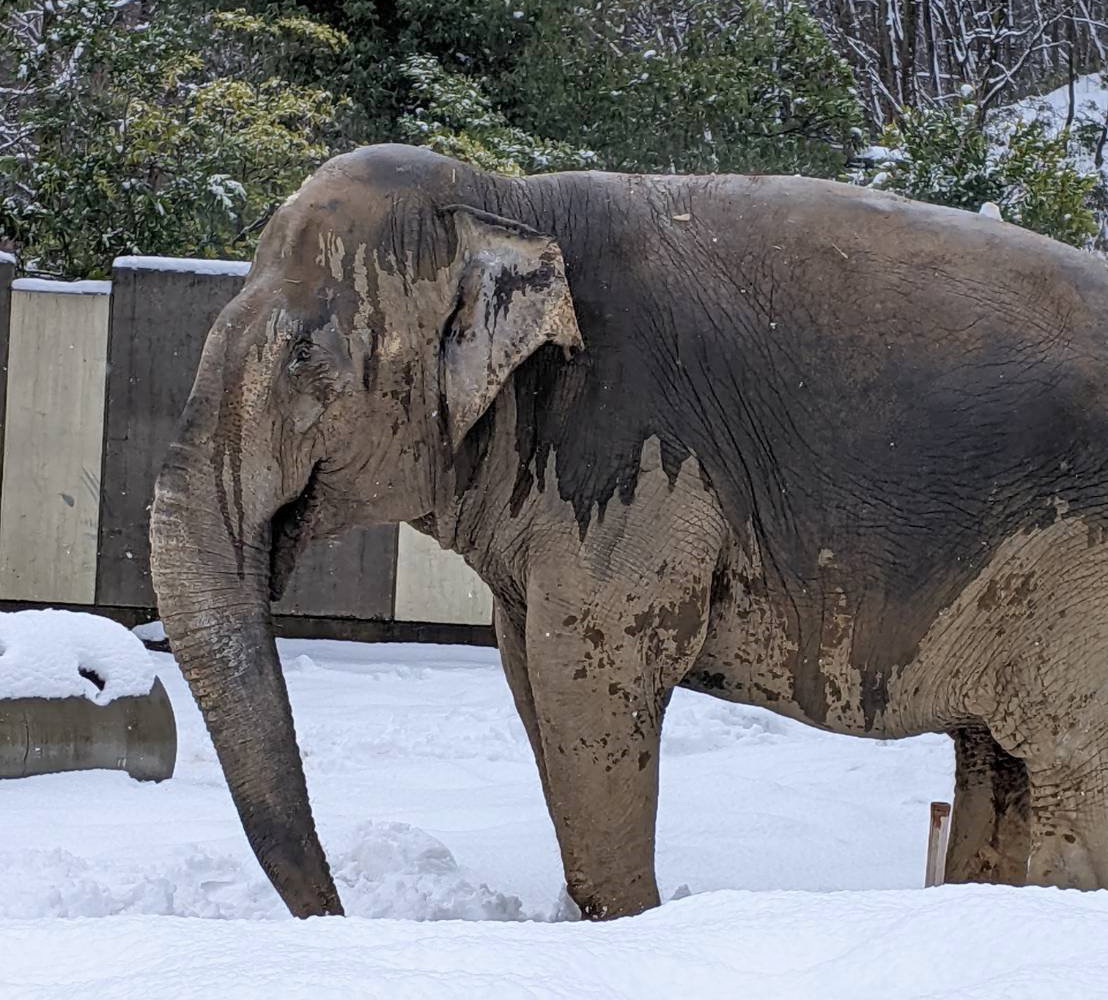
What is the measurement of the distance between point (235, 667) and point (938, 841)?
77.2 inches

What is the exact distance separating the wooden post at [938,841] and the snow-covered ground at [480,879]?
0.16 metres

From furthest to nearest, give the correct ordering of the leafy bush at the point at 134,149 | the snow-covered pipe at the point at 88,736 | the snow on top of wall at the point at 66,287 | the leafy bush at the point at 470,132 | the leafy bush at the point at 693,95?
the leafy bush at the point at 693,95 → the leafy bush at the point at 470,132 → the leafy bush at the point at 134,149 → the snow on top of wall at the point at 66,287 → the snow-covered pipe at the point at 88,736

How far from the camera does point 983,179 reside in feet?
44.5

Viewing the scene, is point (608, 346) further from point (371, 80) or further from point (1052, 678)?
point (371, 80)

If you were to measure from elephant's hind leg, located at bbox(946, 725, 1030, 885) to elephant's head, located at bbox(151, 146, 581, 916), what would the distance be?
1.64 meters

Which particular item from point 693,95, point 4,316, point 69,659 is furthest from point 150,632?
point 693,95

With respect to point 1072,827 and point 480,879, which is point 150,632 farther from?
point 1072,827

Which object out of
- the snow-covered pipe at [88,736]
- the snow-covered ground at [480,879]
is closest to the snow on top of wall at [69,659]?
the snow-covered pipe at [88,736]

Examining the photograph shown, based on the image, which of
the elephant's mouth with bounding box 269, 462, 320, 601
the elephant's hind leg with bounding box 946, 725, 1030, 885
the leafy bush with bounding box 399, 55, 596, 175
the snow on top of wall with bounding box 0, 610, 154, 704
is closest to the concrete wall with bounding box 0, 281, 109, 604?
the leafy bush with bounding box 399, 55, 596, 175

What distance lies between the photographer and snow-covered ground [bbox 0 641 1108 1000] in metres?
2.03

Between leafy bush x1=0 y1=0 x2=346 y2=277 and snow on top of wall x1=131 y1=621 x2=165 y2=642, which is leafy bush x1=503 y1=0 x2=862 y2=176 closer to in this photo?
leafy bush x1=0 y1=0 x2=346 y2=277

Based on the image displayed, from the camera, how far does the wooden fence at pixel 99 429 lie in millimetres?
10234

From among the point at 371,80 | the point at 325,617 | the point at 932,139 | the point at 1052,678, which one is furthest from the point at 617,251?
the point at 371,80

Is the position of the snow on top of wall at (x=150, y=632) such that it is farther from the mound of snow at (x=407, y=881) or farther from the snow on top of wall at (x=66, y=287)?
the mound of snow at (x=407, y=881)
